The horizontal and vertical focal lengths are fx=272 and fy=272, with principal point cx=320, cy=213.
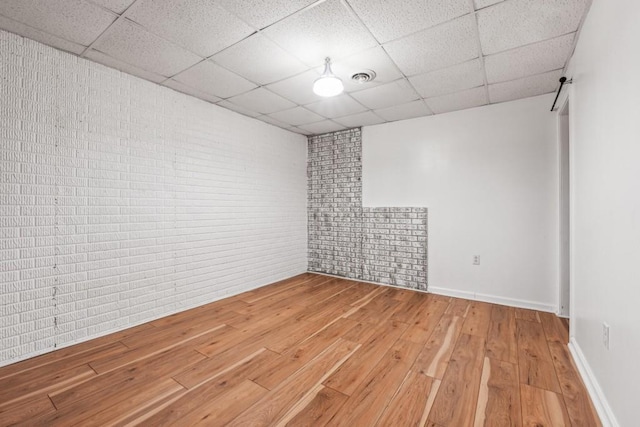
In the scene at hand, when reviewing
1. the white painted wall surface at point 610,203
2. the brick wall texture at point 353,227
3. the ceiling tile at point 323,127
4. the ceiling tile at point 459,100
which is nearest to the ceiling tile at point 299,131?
the ceiling tile at point 323,127

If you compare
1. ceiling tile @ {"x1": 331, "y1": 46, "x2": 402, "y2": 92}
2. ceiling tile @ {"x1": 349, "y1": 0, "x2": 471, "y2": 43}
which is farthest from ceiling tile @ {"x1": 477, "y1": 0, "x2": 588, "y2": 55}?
ceiling tile @ {"x1": 331, "y1": 46, "x2": 402, "y2": 92}

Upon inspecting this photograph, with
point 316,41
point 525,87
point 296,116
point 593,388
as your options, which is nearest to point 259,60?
point 316,41

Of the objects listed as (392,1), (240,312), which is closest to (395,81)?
(392,1)

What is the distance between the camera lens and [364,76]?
2.89m

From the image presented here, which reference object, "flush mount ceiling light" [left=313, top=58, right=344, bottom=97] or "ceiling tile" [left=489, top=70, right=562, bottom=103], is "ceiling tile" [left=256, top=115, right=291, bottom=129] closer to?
"flush mount ceiling light" [left=313, top=58, right=344, bottom=97]

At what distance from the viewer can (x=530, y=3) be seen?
6.18 feet

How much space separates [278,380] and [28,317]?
217cm

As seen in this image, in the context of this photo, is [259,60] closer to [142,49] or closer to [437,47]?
[142,49]

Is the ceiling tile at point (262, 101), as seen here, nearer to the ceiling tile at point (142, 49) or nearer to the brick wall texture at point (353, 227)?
the ceiling tile at point (142, 49)

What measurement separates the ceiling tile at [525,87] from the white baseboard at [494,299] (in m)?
2.56

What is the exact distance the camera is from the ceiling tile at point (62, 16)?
189 centimetres

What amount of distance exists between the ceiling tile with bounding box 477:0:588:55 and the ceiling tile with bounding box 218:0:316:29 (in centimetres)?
135

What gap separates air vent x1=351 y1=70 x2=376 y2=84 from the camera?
9.29ft

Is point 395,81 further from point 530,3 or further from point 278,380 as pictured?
point 278,380
